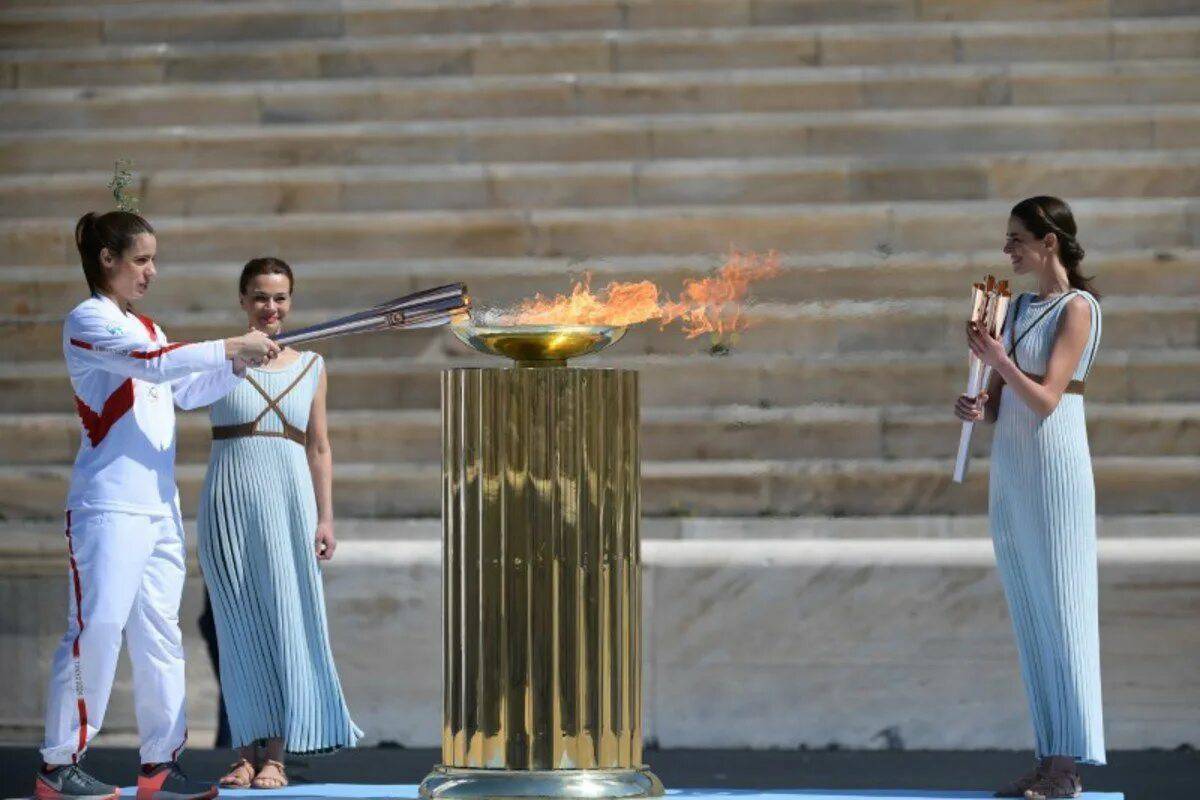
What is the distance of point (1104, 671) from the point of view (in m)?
9.08

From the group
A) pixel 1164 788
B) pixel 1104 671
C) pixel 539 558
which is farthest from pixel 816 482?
pixel 539 558

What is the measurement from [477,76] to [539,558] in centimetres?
581

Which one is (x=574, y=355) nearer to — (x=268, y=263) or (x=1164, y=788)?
(x=268, y=263)

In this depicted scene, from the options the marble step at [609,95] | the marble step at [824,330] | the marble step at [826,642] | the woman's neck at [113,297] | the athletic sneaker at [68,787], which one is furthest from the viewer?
the marble step at [609,95]

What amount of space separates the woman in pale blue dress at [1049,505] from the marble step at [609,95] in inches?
165

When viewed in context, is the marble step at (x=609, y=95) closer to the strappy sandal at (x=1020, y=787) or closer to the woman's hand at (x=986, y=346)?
the woman's hand at (x=986, y=346)

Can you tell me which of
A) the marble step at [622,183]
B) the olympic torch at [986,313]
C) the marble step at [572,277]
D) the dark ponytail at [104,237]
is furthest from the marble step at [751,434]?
the dark ponytail at [104,237]

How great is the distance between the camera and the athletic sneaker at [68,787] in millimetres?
6824

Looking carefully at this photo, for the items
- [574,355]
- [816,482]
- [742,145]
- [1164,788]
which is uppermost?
[742,145]

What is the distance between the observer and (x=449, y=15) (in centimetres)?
1205

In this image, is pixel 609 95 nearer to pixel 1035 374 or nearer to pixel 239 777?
pixel 1035 374

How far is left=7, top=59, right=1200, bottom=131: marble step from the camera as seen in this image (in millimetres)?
11352

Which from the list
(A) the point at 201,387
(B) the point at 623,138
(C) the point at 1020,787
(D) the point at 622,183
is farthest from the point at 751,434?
(A) the point at 201,387

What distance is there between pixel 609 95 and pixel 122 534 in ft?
17.4
